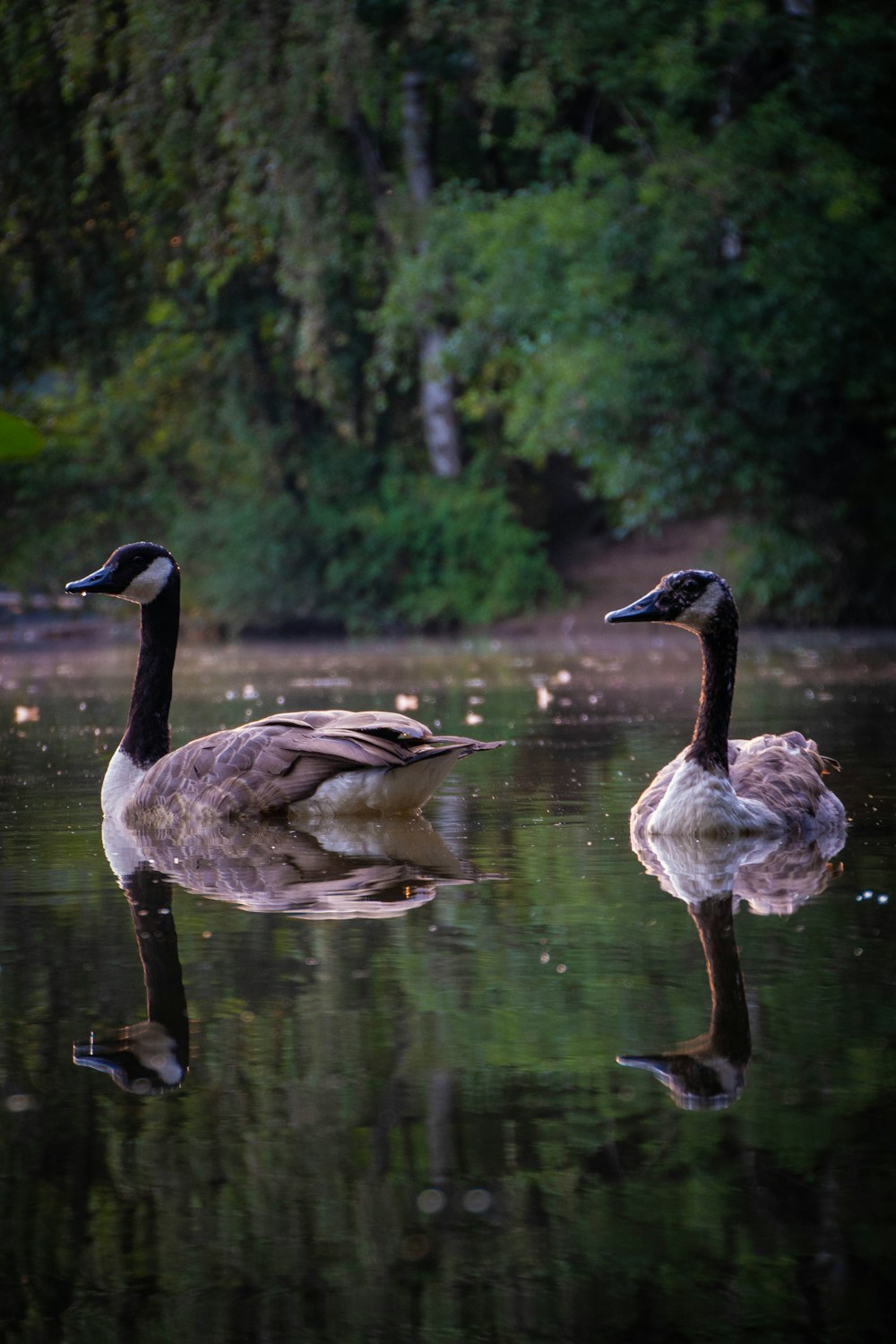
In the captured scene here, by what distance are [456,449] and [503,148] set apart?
17.9ft

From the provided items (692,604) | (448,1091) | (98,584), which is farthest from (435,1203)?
(98,584)

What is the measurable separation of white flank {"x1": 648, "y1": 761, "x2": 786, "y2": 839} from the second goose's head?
80 cm

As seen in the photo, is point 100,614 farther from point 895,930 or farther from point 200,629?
point 895,930

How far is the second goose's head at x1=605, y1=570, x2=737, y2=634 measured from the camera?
8.16 metres

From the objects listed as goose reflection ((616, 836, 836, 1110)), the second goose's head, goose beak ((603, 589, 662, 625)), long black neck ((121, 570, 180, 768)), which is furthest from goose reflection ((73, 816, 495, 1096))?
the second goose's head

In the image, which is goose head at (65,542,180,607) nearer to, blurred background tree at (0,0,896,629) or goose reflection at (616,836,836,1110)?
goose reflection at (616,836,836,1110)

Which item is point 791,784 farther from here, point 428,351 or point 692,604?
point 428,351

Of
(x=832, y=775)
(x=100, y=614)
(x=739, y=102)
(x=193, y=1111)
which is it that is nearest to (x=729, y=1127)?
(x=193, y=1111)

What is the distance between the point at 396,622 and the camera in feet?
Answer: 108

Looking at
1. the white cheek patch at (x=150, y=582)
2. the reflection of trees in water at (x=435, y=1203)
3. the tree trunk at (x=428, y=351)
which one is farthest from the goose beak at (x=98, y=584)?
the tree trunk at (x=428, y=351)

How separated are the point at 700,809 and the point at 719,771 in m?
0.24

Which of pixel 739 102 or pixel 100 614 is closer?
pixel 739 102

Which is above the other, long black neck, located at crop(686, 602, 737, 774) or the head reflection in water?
the head reflection in water

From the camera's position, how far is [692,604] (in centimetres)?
823
